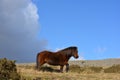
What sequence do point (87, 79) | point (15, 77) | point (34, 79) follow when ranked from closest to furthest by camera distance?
1. point (15, 77)
2. point (34, 79)
3. point (87, 79)

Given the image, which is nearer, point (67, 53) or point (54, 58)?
point (54, 58)

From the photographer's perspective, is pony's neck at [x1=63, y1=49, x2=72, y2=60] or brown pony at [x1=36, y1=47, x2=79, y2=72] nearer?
brown pony at [x1=36, y1=47, x2=79, y2=72]

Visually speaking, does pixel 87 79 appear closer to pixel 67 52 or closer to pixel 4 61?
pixel 4 61

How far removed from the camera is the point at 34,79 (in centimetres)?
1992

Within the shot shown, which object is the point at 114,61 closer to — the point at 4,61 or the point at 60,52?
the point at 60,52

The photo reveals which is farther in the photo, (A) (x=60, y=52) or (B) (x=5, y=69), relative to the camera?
(A) (x=60, y=52)

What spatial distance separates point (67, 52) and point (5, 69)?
988 centimetres

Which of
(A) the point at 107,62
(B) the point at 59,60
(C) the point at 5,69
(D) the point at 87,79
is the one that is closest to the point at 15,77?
(C) the point at 5,69

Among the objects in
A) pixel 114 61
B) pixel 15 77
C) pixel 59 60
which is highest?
pixel 114 61

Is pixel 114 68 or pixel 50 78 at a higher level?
pixel 114 68

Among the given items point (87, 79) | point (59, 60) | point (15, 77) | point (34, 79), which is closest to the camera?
point (15, 77)

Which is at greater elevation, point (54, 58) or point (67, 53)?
point (67, 53)

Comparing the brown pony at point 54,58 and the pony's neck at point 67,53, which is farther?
the pony's neck at point 67,53

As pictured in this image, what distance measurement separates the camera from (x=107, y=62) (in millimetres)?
54531
